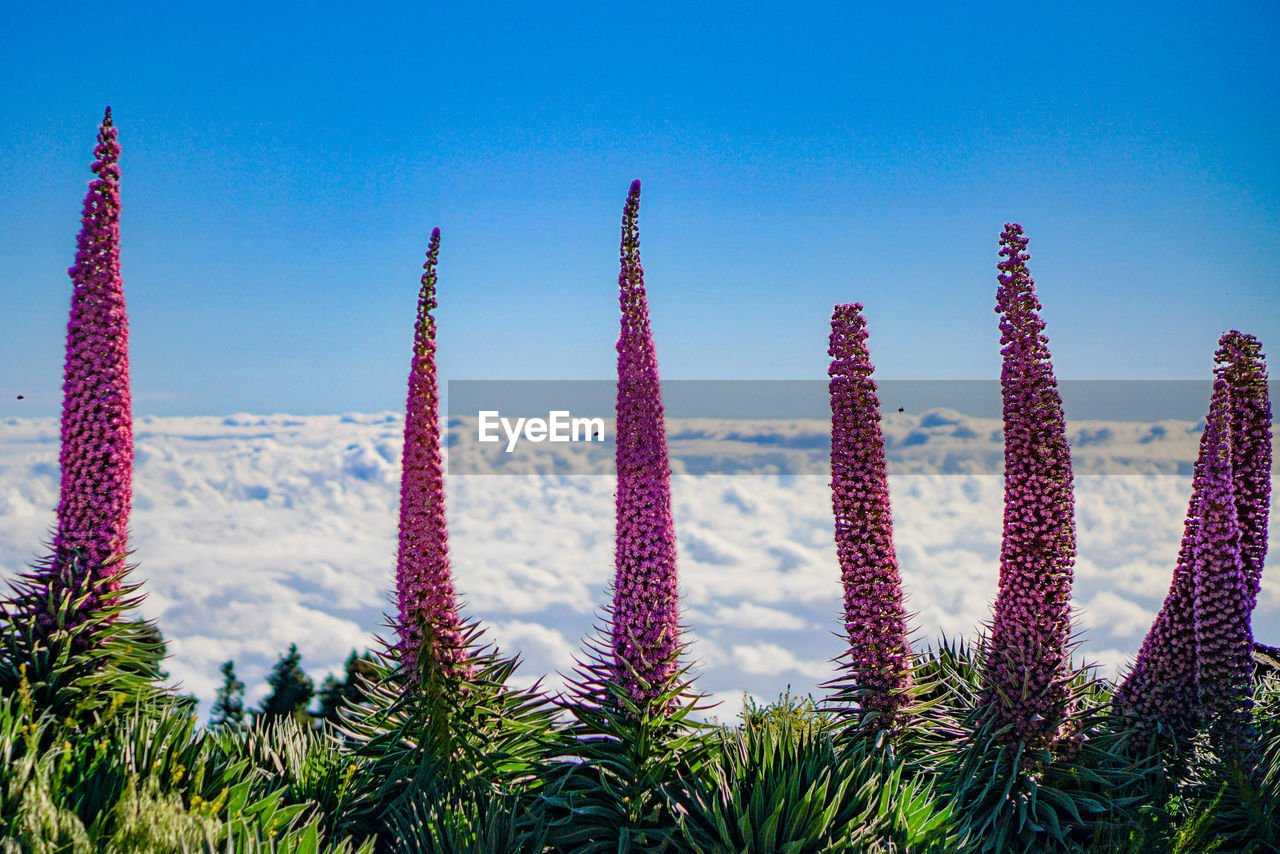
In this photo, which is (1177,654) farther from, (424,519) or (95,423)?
(95,423)

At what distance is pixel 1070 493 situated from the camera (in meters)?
9.43

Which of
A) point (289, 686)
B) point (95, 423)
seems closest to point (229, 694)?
point (289, 686)

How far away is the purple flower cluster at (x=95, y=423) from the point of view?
9578 mm

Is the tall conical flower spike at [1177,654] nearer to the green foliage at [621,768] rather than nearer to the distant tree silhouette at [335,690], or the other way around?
the green foliage at [621,768]

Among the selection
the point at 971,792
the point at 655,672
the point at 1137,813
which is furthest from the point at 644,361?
the point at 1137,813

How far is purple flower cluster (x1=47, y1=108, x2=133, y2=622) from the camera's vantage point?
9578 mm

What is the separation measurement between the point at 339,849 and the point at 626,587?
3192mm

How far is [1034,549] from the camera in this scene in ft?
31.0

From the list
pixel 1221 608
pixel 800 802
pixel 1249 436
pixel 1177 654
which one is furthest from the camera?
pixel 1249 436

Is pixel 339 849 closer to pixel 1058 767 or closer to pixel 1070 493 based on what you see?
pixel 1058 767

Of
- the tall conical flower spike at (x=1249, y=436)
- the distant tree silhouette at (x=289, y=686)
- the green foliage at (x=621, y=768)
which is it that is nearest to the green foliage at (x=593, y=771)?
the green foliage at (x=621, y=768)

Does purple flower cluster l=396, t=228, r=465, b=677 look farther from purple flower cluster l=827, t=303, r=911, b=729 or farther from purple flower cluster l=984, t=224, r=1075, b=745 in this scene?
purple flower cluster l=984, t=224, r=1075, b=745

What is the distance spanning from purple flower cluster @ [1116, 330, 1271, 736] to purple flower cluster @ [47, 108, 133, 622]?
10.8 metres

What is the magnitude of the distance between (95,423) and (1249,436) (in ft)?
40.8
